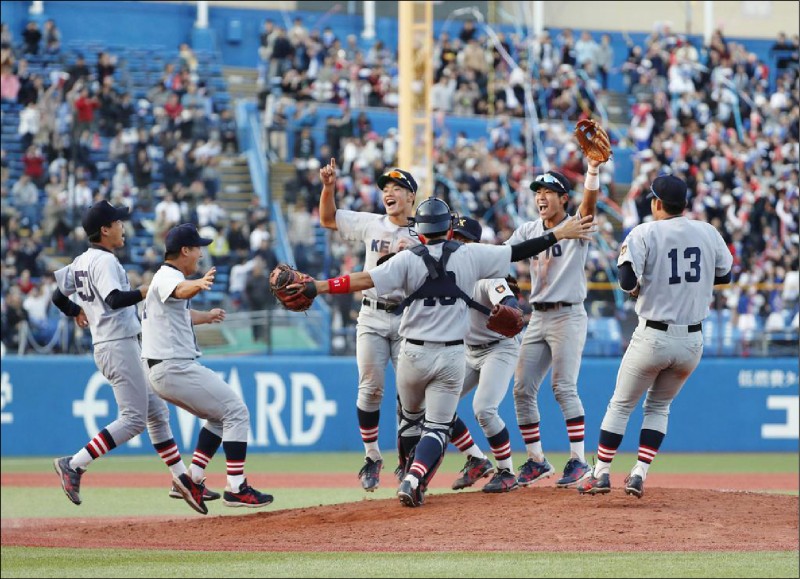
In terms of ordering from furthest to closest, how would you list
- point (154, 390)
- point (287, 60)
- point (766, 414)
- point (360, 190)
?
1. point (287, 60)
2. point (360, 190)
3. point (766, 414)
4. point (154, 390)

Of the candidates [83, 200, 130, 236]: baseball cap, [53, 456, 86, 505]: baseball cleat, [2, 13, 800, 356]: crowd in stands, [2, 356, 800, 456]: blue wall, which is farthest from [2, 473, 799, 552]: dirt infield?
[2, 13, 800, 356]: crowd in stands

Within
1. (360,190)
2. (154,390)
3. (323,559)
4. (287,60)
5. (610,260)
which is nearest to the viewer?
(323,559)

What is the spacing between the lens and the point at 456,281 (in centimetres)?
911

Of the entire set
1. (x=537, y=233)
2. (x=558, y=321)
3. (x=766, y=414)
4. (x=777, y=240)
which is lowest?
(x=766, y=414)

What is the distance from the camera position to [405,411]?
9.87 meters

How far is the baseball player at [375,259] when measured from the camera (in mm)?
10008

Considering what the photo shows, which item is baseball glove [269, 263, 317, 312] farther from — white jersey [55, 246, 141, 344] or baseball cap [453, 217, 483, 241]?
baseball cap [453, 217, 483, 241]

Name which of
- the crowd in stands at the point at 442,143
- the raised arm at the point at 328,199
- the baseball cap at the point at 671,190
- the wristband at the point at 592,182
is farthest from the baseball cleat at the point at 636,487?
the crowd in stands at the point at 442,143

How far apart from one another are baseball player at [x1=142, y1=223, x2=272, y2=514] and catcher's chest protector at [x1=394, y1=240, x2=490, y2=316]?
65.1 inches

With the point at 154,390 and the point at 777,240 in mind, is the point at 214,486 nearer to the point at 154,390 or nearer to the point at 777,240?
the point at 154,390

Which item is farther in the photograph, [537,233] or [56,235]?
[56,235]

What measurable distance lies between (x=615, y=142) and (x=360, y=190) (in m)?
7.61

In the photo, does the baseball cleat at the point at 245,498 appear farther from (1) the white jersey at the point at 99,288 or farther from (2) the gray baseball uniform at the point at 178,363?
→ (1) the white jersey at the point at 99,288

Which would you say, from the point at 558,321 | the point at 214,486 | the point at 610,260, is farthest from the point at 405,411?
the point at 610,260
